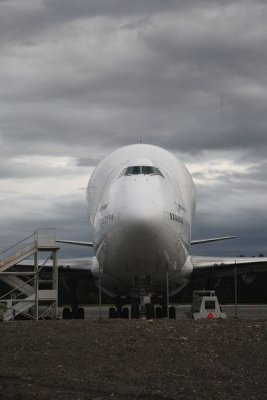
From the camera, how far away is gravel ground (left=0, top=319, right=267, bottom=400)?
11.0 m

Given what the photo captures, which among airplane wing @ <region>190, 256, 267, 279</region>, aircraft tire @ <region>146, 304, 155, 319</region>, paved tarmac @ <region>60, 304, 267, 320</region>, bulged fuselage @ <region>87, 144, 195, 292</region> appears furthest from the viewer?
paved tarmac @ <region>60, 304, 267, 320</region>

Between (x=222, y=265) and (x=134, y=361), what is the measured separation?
19583 mm

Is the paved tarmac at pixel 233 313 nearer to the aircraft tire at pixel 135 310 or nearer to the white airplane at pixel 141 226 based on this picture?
the white airplane at pixel 141 226

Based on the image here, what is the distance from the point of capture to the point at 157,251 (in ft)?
79.3

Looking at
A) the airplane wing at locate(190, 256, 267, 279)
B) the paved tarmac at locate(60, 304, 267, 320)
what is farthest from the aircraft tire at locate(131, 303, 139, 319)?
the airplane wing at locate(190, 256, 267, 279)

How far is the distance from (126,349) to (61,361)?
4.68ft

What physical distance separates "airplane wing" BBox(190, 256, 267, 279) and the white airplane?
11 cm

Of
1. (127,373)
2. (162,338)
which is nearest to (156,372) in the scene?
(127,373)

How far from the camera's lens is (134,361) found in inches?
519

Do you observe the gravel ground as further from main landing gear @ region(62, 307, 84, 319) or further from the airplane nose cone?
main landing gear @ region(62, 307, 84, 319)

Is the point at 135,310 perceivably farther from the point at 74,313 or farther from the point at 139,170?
the point at 74,313

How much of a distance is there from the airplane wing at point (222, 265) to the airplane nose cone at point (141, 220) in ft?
27.2

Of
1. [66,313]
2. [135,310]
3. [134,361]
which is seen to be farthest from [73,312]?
[134,361]

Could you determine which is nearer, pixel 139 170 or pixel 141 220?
pixel 141 220
